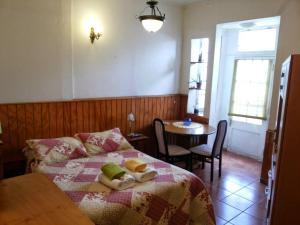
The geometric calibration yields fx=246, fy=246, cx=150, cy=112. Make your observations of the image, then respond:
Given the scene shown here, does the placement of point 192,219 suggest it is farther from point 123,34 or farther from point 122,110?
point 123,34

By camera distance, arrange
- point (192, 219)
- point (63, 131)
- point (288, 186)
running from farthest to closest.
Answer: point (63, 131) < point (192, 219) < point (288, 186)

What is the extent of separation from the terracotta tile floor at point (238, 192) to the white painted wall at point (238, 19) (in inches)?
37.3

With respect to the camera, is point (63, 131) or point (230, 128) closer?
point (63, 131)

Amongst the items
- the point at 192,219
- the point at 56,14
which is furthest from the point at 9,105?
the point at 192,219

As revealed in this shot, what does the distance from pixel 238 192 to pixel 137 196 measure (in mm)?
1917

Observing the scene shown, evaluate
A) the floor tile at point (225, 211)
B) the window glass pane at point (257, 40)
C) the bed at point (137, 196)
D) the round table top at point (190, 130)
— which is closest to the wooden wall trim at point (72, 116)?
the round table top at point (190, 130)

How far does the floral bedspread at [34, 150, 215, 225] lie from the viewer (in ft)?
6.48

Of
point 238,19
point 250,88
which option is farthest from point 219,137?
point 238,19

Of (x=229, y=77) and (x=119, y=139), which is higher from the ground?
(x=229, y=77)

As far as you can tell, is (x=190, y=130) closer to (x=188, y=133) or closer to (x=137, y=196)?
(x=188, y=133)

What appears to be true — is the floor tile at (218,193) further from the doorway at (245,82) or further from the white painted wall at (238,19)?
the doorway at (245,82)

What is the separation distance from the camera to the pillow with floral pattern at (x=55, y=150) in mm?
2756

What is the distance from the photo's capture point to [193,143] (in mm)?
4484

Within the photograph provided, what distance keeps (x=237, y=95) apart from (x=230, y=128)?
0.70 meters
